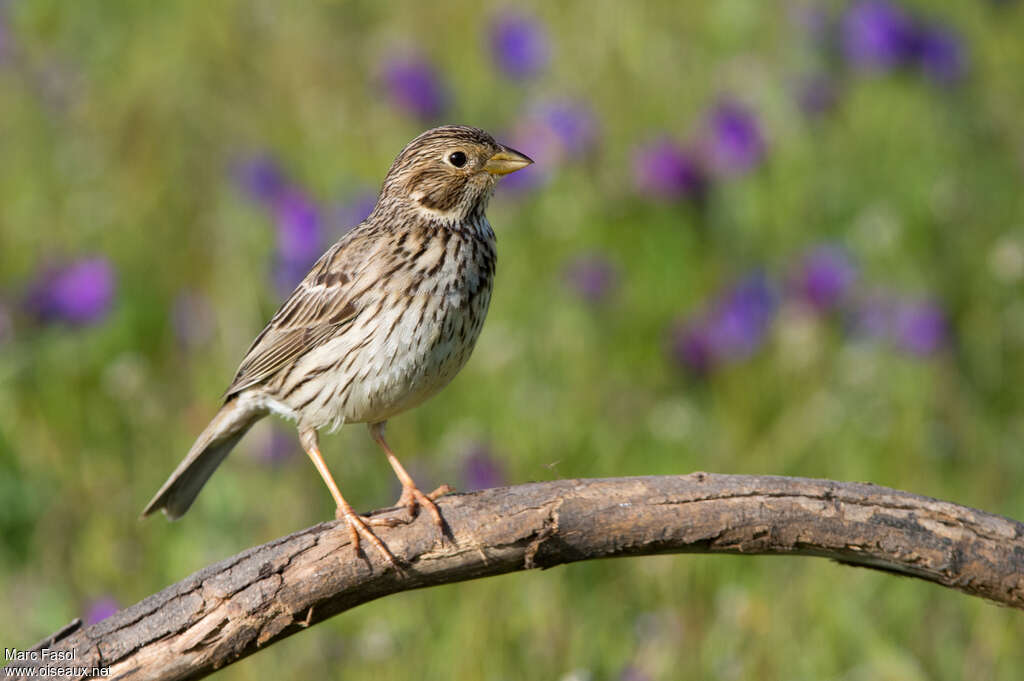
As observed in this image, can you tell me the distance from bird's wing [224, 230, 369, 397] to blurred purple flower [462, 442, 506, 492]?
1146 millimetres

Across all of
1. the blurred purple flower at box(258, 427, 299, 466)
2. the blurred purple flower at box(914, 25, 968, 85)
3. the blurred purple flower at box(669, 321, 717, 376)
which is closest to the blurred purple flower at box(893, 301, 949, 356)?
the blurred purple flower at box(669, 321, 717, 376)

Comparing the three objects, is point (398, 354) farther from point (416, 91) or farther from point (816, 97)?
point (816, 97)

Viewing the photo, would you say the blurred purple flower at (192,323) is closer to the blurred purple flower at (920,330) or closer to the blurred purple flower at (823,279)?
the blurred purple flower at (823,279)

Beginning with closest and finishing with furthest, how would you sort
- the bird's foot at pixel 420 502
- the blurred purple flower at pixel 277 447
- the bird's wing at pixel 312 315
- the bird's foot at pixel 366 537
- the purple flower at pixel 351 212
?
the bird's foot at pixel 366 537 < the bird's foot at pixel 420 502 < the bird's wing at pixel 312 315 < the blurred purple flower at pixel 277 447 < the purple flower at pixel 351 212

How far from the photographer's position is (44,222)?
7.55m

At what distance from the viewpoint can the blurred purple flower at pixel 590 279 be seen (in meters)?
6.80

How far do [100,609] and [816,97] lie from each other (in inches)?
197

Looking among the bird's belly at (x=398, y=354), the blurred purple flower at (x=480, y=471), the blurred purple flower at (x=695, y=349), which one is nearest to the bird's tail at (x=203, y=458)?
the bird's belly at (x=398, y=354)

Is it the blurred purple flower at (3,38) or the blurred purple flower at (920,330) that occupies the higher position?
the blurred purple flower at (3,38)

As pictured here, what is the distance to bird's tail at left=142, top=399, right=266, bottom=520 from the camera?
4711 mm

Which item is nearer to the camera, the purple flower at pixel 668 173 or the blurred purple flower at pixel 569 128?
the purple flower at pixel 668 173

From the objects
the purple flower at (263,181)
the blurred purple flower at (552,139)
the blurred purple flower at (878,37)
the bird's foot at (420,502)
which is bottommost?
the bird's foot at (420,502)

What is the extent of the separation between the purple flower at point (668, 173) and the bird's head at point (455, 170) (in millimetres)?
2724

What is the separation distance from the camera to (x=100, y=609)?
4715 millimetres
